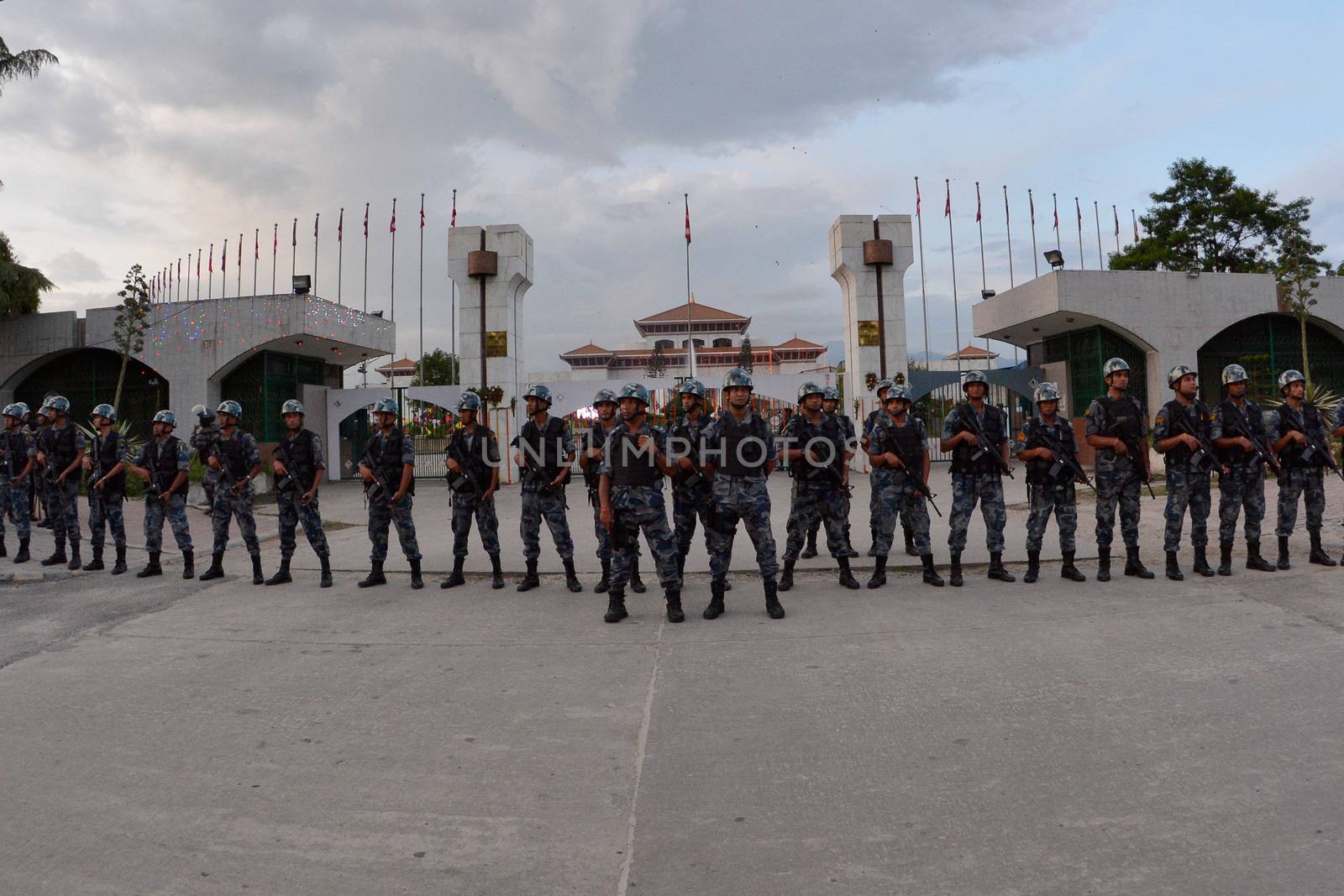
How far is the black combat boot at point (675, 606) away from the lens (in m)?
5.70

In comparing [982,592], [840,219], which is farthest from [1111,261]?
[982,592]

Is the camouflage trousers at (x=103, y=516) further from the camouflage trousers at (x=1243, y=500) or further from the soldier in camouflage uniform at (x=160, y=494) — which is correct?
the camouflage trousers at (x=1243, y=500)

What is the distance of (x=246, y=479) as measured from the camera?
25.3ft

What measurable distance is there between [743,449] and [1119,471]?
3.35 m

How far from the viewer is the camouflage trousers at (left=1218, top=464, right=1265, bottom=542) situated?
22.9 ft

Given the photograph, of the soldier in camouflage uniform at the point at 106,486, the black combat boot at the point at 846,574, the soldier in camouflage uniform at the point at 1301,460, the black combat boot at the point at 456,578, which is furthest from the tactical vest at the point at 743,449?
the soldier in camouflage uniform at the point at 106,486

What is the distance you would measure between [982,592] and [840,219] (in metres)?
15.5

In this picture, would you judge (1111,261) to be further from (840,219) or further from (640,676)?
(640,676)

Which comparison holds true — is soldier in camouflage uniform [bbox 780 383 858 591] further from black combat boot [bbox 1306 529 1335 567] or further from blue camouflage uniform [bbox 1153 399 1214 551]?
black combat boot [bbox 1306 529 1335 567]

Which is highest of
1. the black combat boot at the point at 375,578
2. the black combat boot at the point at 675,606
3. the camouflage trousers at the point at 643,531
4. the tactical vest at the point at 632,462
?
the tactical vest at the point at 632,462

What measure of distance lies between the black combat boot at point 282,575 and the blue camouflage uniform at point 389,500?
2.90ft

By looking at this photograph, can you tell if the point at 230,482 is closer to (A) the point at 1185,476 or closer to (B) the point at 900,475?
(B) the point at 900,475

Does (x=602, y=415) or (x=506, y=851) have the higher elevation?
(x=602, y=415)

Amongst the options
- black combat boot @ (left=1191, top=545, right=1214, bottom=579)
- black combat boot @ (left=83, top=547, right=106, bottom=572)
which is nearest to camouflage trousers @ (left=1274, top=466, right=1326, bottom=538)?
black combat boot @ (left=1191, top=545, right=1214, bottom=579)
